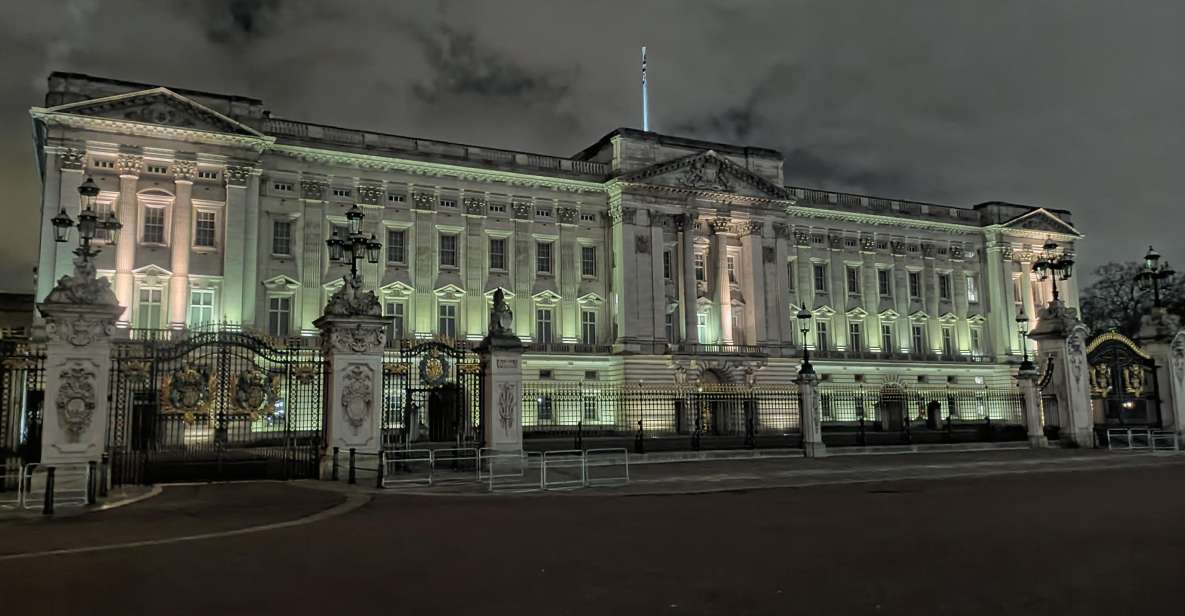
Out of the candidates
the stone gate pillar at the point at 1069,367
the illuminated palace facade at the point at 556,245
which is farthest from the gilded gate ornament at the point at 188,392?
the stone gate pillar at the point at 1069,367

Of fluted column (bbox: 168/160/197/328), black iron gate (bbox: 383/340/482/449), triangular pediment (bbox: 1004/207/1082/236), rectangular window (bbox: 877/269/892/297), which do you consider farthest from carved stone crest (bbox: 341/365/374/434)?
triangular pediment (bbox: 1004/207/1082/236)

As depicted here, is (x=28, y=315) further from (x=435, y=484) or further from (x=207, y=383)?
(x=435, y=484)

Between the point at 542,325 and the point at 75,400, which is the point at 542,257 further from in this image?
the point at 75,400

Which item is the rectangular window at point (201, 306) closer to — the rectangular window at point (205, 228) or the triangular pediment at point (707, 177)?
the rectangular window at point (205, 228)

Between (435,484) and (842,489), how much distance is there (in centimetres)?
801

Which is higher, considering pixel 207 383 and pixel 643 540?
pixel 207 383

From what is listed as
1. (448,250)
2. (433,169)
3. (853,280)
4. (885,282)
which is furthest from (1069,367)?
(885,282)

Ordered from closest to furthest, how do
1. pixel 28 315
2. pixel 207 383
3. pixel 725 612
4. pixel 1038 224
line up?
1. pixel 725 612
2. pixel 207 383
3. pixel 28 315
4. pixel 1038 224

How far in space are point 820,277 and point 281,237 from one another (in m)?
35.8

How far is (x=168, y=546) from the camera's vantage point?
9.09m

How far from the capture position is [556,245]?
49719mm

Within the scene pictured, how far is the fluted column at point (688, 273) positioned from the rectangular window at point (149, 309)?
28.7m

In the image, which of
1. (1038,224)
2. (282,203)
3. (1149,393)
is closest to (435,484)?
(1149,393)

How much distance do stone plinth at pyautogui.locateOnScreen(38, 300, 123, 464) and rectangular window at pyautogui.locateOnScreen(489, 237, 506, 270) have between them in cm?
3323
